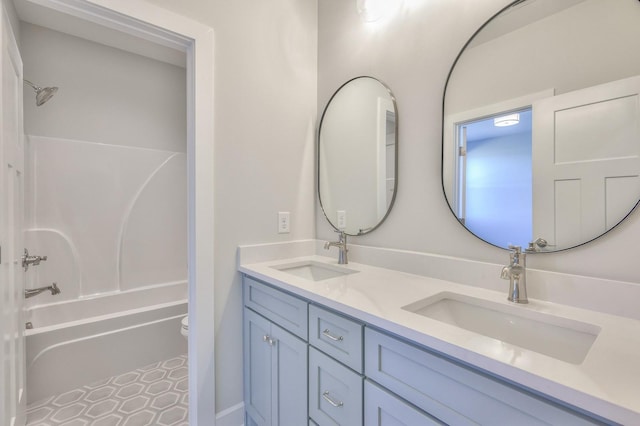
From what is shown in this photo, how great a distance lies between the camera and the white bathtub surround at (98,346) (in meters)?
1.79

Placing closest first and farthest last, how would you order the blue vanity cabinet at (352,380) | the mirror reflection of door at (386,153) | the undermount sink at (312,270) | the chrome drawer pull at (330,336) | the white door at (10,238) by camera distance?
the blue vanity cabinet at (352,380), the chrome drawer pull at (330,336), the white door at (10,238), the mirror reflection of door at (386,153), the undermount sink at (312,270)

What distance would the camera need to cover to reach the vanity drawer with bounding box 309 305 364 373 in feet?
2.97

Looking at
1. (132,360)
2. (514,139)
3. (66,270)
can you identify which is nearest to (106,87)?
(66,270)

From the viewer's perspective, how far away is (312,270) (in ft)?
5.53

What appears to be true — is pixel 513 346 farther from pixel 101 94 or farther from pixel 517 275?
pixel 101 94

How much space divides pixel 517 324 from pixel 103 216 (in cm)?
280

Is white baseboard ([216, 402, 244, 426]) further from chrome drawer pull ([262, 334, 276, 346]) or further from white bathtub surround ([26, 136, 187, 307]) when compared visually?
white bathtub surround ([26, 136, 187, 307])

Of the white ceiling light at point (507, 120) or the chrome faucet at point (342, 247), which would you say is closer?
the white ceiling light at point (507, 120)

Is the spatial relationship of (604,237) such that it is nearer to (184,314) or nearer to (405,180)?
(405,180)

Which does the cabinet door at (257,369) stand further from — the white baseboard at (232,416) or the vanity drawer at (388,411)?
the vanity drawer at (388,411)

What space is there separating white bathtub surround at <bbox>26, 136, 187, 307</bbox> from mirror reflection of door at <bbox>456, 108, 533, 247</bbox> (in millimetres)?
2481

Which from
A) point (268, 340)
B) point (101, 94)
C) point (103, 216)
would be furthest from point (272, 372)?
point (101, 94)

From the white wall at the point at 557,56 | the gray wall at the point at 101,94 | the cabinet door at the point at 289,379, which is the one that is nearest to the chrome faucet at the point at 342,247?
the cabinet door at the point at 289,379

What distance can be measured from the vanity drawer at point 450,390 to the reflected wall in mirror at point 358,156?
776 millimetres
